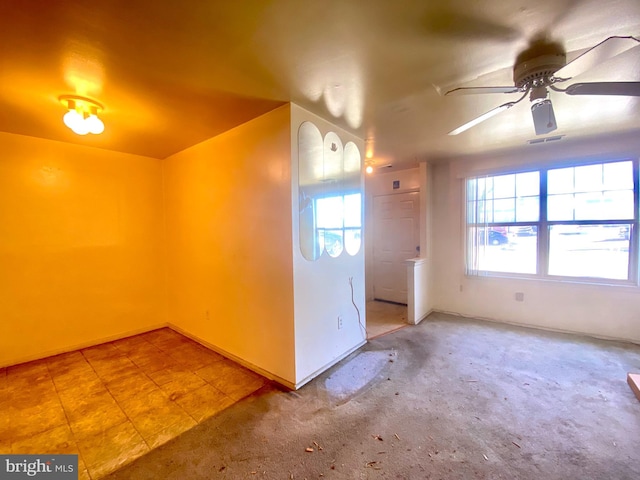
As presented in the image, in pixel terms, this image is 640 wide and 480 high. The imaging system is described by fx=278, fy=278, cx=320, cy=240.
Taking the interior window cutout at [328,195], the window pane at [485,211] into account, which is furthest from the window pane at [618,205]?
the interior window cutout at [328,195]

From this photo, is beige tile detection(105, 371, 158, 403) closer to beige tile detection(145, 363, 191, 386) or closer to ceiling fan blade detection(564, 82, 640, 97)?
beige tile detection(145, 363, 191, 386)

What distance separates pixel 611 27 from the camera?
55.6 inches

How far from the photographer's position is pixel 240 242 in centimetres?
271

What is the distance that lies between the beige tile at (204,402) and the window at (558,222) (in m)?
3.63

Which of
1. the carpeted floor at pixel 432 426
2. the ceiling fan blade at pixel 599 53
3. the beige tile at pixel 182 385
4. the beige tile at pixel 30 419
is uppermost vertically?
the ceiling fan blade at pixel 599 53

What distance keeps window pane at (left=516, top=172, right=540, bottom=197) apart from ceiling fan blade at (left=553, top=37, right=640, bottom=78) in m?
2.18

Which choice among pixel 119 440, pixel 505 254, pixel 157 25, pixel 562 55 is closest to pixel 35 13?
pixel 157 25

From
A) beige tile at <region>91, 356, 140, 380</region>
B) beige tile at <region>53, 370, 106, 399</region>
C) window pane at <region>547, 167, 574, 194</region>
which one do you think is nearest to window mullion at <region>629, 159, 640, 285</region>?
window pane at <region>547, 167, 574, 194</region>

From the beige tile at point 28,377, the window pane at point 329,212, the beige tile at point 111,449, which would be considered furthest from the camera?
the window pane at point 329,212

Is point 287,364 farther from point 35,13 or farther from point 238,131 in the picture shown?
point 35,13

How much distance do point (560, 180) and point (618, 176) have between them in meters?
0.51

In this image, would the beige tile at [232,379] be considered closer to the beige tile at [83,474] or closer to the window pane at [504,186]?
the beige tile at [83,474]

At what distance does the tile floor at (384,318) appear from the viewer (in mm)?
3672

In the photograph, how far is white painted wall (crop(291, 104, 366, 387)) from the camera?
7.55 ft
